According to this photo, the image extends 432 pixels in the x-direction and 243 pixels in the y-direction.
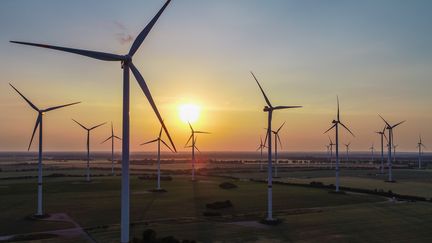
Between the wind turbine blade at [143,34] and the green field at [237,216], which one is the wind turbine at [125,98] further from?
the green field at [237,216]

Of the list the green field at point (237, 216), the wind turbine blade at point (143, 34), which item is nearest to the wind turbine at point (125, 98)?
the wind turbine blade at point (143, 34)

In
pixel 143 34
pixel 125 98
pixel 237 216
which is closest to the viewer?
pixel 125 98

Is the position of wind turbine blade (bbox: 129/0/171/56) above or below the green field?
above

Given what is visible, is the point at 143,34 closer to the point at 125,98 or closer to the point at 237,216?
the point at 125,98

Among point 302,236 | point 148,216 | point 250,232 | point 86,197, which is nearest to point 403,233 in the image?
point 302,236

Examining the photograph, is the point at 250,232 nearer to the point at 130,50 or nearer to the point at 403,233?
the point at 403,233

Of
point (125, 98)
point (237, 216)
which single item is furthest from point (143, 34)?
point (237, 216)

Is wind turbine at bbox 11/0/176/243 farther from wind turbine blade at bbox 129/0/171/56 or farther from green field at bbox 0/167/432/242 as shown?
green field at bbox 0/167/432/242

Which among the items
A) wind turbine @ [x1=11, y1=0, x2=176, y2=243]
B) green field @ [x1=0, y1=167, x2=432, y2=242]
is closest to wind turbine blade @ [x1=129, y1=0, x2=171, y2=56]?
wind turbine @ [x1=11, y1=0, x2=176, y2=243]

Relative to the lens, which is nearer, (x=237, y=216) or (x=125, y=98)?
(x=125, y=98)

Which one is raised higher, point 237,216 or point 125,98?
point 125,98
